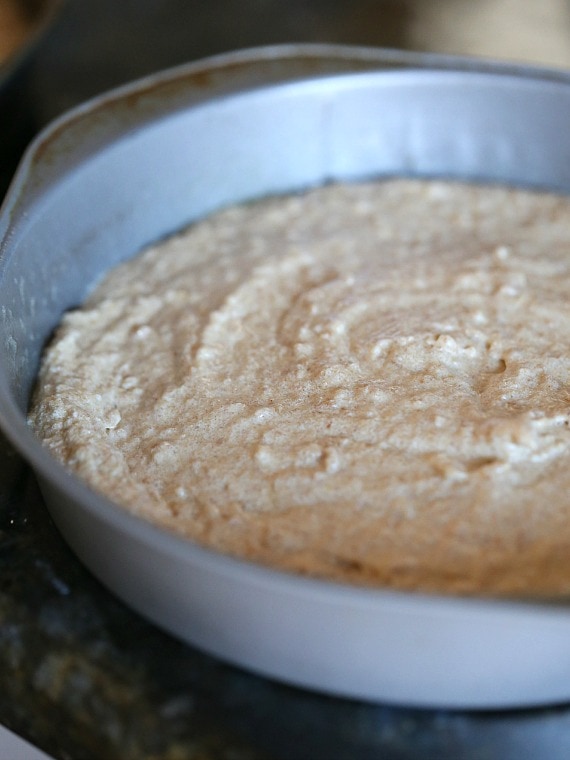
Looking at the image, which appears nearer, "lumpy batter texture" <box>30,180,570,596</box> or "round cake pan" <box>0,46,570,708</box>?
"round cake pan" <box>0,46,570,708</box>

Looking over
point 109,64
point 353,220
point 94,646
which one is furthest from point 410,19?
point 94,646

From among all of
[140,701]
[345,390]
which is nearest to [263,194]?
[345,390]

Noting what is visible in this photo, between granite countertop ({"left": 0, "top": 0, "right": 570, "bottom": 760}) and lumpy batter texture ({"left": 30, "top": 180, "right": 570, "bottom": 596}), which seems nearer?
granite countertop ({"left": 0, "top": 0, "right": 570, "bottom": 760})

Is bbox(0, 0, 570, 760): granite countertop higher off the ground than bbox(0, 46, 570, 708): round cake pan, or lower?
lower

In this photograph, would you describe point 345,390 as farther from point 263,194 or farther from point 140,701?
point 263,194

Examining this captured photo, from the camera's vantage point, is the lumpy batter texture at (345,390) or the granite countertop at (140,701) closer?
the granite countertop at (140,701)

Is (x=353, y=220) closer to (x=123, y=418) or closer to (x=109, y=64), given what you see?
(x=123, y=418)
